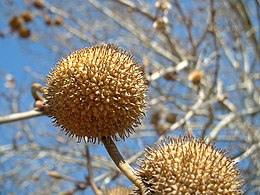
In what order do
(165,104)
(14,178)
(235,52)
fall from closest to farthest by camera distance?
(235,52) < (14,178) < (165,104)

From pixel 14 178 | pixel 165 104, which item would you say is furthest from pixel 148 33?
pixel 14 178

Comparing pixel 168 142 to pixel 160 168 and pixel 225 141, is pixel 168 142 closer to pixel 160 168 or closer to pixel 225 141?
pixel 160 168

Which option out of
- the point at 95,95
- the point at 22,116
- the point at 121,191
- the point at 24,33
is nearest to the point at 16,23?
the point at 24,33

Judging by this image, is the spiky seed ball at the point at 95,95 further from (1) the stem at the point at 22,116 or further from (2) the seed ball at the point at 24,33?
(2) the seed ball at the point at 24,33

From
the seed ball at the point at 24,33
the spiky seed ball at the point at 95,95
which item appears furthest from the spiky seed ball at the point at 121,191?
the seed ball at the point at 24,33

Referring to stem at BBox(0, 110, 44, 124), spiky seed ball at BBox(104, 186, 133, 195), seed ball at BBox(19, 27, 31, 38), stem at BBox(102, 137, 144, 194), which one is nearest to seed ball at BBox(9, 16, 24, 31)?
seed ball at BBox(19, 27, 31, 38)

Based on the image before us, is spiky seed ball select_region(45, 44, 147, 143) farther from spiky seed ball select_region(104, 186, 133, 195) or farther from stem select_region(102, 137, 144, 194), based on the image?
spiky seed ball select_region(104, 186, 133, 195)

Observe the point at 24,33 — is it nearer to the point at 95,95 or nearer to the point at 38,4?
the point at 38,4
